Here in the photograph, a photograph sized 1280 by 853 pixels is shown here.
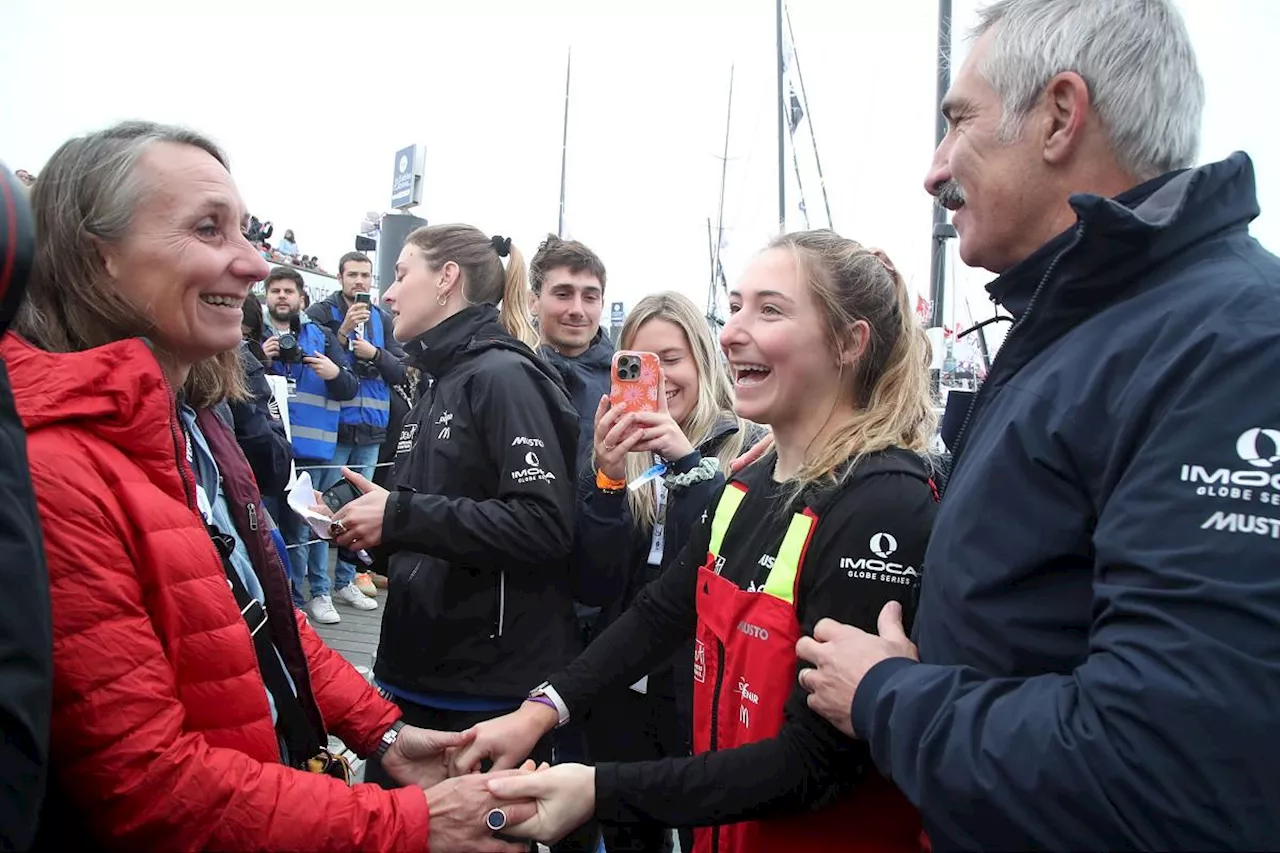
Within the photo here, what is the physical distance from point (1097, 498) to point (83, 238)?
1933 mm

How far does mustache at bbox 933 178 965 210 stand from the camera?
1488 millimetres

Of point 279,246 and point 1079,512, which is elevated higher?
point 279,246

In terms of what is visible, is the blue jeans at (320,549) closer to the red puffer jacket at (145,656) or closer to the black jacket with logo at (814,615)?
the red puffer jacket at (145,656)

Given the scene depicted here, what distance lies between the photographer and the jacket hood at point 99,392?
1315 millimetres

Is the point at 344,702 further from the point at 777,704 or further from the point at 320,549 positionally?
the point at 320,549

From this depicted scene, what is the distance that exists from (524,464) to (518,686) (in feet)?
2.45

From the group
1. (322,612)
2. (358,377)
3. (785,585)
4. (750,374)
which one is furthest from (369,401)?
(785,585)

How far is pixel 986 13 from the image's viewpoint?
1.46 meters

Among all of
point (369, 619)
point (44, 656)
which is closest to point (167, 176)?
point (44, 656)

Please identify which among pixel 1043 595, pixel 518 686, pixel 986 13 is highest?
pixel 986 13

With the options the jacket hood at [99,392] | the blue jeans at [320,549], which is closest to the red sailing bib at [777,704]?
the jacket hood at [99,392]

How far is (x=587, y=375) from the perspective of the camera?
4.32 m

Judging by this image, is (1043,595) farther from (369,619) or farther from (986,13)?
(369,619)

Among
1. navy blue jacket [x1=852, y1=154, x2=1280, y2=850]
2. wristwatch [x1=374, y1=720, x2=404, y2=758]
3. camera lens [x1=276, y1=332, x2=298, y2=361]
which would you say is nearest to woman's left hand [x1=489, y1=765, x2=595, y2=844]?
wristwatch [x1=374, y1=720, x2=404, y2=758]
